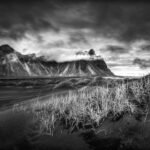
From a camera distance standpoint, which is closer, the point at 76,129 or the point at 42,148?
the point at 42,148

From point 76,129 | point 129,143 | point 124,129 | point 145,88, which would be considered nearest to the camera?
point 129,143

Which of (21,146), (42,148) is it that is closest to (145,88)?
(42,148)

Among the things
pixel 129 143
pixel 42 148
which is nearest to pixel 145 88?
pixel 129 143

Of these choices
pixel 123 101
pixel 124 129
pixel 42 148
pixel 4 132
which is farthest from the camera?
pixel 123 101

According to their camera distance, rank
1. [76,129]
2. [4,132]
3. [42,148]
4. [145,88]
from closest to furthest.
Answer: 1. [42,148]
2. [76,129]
3. [4,132]
4. [145,88]

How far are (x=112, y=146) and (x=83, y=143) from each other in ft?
4.06

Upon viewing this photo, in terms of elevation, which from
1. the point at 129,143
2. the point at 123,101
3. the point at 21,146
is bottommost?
the point at 21,146

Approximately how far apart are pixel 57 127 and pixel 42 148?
1673 mm

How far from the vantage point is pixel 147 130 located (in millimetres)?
6516

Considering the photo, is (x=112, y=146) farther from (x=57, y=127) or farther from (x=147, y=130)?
(x=57, y=127)

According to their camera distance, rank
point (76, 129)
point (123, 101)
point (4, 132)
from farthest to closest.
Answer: point (123, 101) → point (4, 132) → point (76, 129)

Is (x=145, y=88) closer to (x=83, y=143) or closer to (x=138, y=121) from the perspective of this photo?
(x=138, y=121)

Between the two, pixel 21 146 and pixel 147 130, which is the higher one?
pixel 147 130

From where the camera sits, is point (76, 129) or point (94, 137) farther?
point (76, 129)
